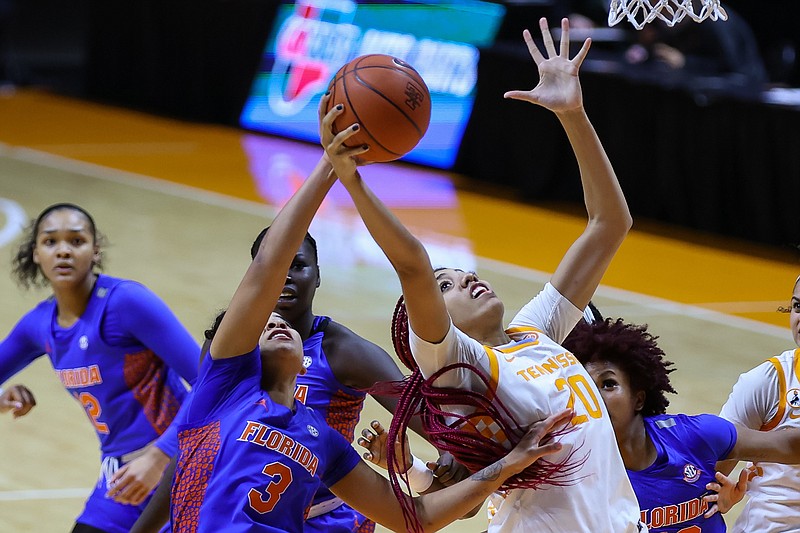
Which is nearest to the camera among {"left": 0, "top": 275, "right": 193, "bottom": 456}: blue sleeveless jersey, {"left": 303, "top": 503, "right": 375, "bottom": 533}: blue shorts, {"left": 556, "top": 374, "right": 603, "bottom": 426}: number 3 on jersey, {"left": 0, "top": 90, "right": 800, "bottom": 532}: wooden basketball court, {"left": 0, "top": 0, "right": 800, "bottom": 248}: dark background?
{"left": 556, "top": 374, "right": 603, "bottom": 426}: number 3 on jersey

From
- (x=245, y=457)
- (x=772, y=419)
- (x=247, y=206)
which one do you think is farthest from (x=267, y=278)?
(x=247, y=206)

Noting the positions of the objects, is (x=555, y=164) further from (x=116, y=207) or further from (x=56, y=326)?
(x=56, y=326)

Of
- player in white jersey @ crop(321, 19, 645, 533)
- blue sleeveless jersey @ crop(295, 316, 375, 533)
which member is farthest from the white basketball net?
blue sleeveless jersey @ crop(295, 316, 375, 533)

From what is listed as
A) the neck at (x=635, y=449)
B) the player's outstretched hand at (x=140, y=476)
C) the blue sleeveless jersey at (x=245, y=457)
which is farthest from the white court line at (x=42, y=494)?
the neck at (x=635, y=449)

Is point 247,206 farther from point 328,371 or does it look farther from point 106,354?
point 328,371

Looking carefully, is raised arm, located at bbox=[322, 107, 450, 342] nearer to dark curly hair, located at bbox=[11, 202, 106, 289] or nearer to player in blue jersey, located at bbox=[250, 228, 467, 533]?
player in blue jersey, located at bbox=[250, 228, 467, 533]

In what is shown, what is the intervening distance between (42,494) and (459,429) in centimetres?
360

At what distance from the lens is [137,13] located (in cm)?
1819

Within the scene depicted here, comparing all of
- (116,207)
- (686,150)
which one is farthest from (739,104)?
(116,207)

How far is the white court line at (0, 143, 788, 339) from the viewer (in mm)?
9797

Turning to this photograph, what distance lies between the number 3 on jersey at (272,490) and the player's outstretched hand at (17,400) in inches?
82.6

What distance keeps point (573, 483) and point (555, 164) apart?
10158mm

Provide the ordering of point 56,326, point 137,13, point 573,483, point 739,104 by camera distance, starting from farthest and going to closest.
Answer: point 137,13, point 739,104, point 56,326, point 573,483

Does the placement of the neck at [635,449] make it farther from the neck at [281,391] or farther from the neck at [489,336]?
the neck at [281,391]
